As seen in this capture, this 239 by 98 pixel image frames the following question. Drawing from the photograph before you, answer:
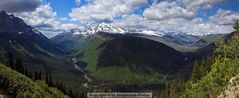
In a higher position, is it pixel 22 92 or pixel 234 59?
pixel 234 59

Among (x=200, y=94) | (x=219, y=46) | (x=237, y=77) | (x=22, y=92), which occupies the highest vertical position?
(x=219, y=46)

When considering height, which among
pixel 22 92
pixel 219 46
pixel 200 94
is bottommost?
Answer: pixel 22 92

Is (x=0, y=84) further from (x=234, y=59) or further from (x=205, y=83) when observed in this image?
(x=234, y=59)

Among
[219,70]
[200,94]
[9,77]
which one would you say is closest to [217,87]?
[219,70]

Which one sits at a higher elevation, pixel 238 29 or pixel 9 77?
pixel 238 29

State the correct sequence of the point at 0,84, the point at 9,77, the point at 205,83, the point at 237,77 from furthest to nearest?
the point at 9,77 → the point at 0,84 → the point at 205,83 → the point at 237,77

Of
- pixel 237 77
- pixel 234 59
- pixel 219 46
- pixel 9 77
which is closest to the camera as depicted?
pixel 237 77

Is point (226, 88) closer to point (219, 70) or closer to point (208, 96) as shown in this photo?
point (219, 70)

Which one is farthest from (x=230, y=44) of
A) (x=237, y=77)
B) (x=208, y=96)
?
(x=208, y=96)

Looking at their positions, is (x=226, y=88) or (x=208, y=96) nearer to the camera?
(x=226, y=88)
